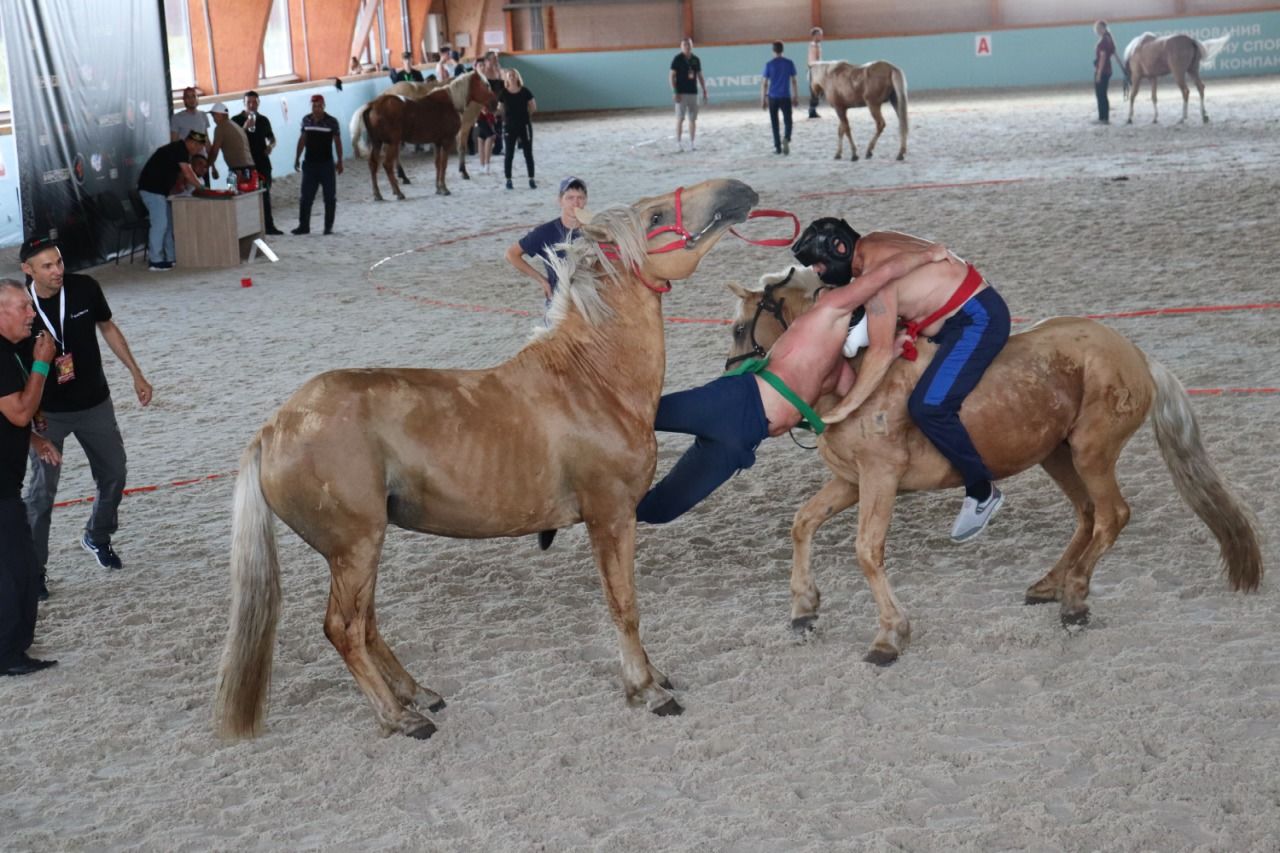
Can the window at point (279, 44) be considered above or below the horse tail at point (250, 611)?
above

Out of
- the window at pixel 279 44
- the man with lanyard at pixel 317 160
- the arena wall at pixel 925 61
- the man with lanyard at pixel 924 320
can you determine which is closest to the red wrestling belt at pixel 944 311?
the man with lanyard at pixel 924 320

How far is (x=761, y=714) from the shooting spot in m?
4.67

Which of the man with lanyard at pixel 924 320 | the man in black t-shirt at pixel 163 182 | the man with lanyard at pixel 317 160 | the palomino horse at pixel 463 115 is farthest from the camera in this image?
the palomino horse at pixel 463 115

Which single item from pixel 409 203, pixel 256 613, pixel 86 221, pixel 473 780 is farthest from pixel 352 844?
pixel 409 203

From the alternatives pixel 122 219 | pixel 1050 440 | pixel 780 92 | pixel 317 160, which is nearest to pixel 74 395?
pixel 1050 440

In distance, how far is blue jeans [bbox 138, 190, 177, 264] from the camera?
15.3m

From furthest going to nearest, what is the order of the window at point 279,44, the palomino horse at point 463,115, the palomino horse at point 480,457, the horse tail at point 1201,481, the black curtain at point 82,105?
the window at point 279,44
the palomino horse at point 463,115
the black curtain at point 82,105
the horse tail at point 1201,481
the palomino horse at point 480,457

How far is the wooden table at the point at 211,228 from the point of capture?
1517 centimetres

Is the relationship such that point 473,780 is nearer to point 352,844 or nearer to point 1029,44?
point 352,844

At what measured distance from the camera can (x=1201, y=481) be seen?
5309mm

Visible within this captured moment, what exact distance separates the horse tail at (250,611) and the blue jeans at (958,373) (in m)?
2.45

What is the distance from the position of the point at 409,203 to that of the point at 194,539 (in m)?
13.6

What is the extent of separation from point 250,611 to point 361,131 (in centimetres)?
1770

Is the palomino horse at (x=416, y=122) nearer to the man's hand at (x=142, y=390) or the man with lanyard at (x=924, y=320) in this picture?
the man's hand at (x=142, y=390)
